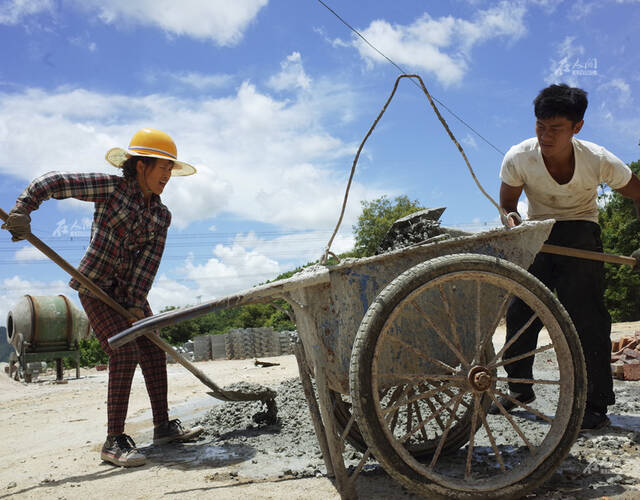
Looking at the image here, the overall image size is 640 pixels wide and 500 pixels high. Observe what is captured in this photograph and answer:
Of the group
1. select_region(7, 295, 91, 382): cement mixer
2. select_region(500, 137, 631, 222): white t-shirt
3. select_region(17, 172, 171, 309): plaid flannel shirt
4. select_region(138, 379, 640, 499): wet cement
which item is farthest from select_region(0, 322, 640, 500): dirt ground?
select_region(7, 295, 91, 382): cement mixer

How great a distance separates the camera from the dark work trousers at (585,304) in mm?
2848

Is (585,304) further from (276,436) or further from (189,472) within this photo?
(189,472)

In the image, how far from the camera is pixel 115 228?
3.12m

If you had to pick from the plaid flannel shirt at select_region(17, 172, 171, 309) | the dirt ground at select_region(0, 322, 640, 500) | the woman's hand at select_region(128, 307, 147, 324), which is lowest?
the dirt ground at select_region(0, 322, 640, 500)

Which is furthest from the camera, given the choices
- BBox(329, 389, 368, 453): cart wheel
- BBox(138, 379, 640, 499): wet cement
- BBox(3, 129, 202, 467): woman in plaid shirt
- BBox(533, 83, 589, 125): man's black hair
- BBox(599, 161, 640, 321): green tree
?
BBox(599, 161, 640, 321): green tree

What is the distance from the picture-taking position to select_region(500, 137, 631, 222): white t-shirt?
287cm

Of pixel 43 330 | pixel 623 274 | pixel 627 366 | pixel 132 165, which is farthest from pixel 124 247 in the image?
pixel 623 274

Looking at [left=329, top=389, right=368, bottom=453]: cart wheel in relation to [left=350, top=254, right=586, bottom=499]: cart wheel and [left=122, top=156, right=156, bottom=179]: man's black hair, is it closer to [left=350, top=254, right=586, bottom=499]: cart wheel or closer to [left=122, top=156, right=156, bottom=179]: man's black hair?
[left=350, top=254, right=586, bottom=499]: cart wheel

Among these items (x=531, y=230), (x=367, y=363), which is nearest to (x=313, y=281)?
(x=367, y=363)

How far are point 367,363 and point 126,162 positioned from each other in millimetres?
2334

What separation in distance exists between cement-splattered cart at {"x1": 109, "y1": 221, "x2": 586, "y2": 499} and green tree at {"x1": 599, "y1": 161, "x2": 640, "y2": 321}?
59.0 feet

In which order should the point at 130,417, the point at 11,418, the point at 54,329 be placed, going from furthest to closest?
the point at 54,329
the point at 11,418
the point at 130,417

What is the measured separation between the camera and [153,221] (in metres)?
3.26

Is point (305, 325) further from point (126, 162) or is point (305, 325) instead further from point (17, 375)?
point (17, 375)
